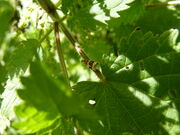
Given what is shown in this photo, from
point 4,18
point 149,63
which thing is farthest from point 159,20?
point 4,18

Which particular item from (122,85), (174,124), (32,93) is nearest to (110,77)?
(122,85)

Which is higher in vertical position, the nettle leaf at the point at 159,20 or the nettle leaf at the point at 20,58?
the nettle leaf at the point at 20,58

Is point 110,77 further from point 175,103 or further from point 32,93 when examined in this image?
point 32,93

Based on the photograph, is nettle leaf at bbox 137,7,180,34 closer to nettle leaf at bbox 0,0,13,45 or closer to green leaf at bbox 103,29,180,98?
green leaf at bbox 103,29,180,98

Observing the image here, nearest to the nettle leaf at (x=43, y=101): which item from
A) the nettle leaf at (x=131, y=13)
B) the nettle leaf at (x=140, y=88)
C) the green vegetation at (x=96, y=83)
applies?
the green vegetation at (x=96, y=83)

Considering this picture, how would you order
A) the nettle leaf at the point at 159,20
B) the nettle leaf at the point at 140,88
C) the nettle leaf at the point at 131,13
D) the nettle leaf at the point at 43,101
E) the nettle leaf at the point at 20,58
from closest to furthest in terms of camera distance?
1. the nettle leaf at the point at 43,101
2. the nettle leaf at the point at 140,88
3. the nettle leaf at the point at 20,58
4. the nettle leaf at the point at 131,13
5. the nettle leaf at the point at 159,20

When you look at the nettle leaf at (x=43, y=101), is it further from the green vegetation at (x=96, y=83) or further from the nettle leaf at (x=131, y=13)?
the nettle leaf at (x=131, y=13)

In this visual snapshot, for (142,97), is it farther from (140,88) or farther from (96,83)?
(96,83)
